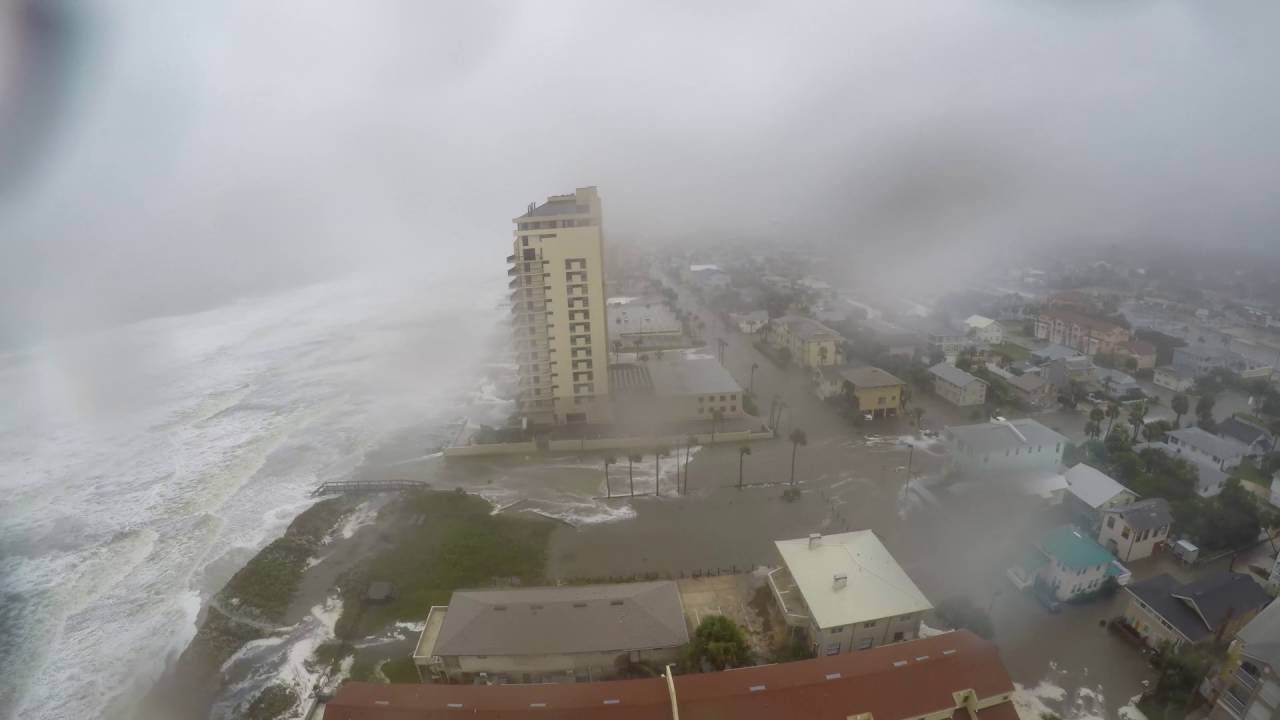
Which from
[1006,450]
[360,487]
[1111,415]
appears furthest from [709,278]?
[360,487]

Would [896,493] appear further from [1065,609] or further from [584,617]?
[584,617]

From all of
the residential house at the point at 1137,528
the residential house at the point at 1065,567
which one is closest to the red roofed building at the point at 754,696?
the residential house at the point at 1065,567

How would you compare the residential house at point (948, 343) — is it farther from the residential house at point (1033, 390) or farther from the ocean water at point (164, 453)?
the ocean water at point (164, 453)

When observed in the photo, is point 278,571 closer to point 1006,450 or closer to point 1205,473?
point 1006,450

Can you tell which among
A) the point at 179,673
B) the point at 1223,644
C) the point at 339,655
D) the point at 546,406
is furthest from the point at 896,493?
the point at 179,673

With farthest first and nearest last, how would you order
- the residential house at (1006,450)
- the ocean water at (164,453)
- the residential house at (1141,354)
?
1. the residential house at (1141,354)
2. the residential house at (1006,450)
3. the ocean water at (164,453)

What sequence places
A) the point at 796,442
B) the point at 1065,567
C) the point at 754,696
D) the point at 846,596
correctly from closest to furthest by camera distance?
the point at 754,696 → the point at 846,596 → the point at 1065,567 → the point at 796,442

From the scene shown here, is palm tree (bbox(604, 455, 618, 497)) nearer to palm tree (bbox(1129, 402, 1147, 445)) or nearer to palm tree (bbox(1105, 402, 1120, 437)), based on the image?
palm tree (bbox(1105, 402, 1120, 437))
